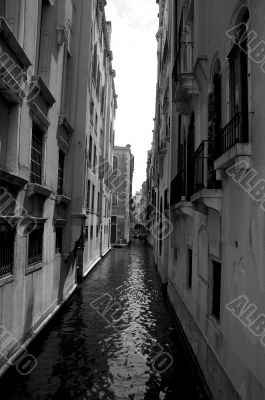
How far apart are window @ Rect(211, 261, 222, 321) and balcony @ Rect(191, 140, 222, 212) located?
119 cm

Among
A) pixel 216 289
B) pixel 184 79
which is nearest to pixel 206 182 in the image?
pixel 216 289

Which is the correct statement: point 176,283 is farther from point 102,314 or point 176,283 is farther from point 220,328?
point 220,328

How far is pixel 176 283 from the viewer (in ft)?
39.9

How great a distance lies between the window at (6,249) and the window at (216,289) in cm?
424

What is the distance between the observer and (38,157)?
9.51m

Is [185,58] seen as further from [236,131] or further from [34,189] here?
[236,131]

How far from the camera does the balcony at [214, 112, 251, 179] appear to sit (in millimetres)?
4332

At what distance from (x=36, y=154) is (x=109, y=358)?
18.5 ft

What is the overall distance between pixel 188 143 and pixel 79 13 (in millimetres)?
9084

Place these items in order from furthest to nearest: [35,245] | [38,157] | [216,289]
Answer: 1. [38,157]
2. [35,245]
3. [216,289]

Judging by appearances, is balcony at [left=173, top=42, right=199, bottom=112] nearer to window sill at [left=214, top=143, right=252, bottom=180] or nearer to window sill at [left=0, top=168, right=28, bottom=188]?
window sill at [left=214, top=143, right=252, bottom=180]

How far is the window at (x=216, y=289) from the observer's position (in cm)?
629

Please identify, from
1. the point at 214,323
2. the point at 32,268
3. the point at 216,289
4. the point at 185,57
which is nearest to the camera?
the point at 214,323

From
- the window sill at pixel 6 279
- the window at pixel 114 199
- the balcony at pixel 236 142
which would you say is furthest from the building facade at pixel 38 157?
the window at pixel 114 199
